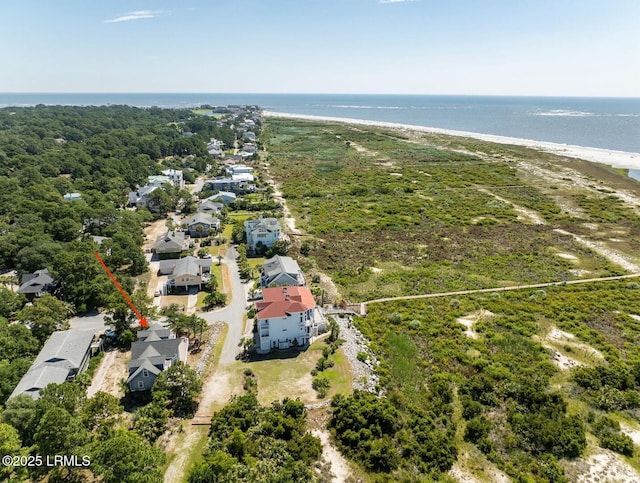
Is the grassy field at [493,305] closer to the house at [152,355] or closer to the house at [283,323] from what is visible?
the house at [283,323]

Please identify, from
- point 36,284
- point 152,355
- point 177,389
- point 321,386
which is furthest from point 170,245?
point 321,386

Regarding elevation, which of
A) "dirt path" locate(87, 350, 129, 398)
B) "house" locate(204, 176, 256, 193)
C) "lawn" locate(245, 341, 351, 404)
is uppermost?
"house" locate(204, 176, 256, 193)

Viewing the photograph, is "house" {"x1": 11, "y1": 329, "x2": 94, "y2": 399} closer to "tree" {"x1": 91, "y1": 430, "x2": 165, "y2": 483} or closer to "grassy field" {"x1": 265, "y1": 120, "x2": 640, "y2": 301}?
"tree" {"x1": 91, "y1": 430, "x2": 165, "y2": 483}

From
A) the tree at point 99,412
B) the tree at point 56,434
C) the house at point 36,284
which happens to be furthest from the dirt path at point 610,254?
the house at point 36,284

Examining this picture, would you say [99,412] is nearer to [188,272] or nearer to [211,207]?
[188,272]

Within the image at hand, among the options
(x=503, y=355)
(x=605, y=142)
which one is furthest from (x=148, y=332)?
(x=605, y=142)

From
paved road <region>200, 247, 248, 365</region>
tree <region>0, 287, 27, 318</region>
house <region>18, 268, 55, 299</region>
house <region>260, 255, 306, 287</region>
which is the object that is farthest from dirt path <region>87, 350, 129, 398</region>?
house <region>260, 255, 306, 287</region>
